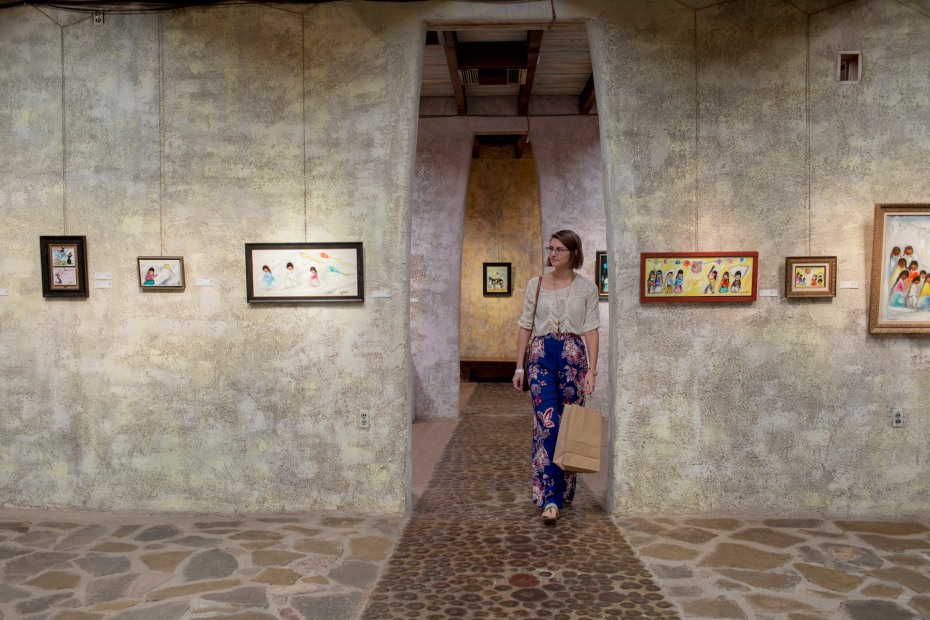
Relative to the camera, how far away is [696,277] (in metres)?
5.05

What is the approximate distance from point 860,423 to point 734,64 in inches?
108

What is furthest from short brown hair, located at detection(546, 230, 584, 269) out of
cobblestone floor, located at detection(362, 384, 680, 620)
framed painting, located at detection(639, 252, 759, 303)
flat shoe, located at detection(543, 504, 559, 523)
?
cobblestone floor, located at detection(362, 384, 680, 620)

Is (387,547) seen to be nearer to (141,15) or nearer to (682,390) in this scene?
(682,390)

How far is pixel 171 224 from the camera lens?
522 centimetres

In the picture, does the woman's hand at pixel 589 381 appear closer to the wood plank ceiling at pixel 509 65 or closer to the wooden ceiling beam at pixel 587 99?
the wood plank ceiling at pixel 509 65

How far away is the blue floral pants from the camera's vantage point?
5027 mm

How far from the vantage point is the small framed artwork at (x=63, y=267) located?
523 centimetres

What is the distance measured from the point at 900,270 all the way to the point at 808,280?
64 centimetres

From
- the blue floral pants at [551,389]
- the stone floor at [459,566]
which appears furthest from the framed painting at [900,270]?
the blue floral pants at [551,389]

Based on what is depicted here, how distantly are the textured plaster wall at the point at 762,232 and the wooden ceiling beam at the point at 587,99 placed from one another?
3832mm

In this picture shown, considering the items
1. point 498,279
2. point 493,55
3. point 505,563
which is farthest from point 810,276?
point 498,279

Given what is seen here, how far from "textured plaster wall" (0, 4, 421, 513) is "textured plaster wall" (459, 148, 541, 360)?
1001cm

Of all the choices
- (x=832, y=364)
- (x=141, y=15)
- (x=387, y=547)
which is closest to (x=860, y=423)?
(x=832, y=364)

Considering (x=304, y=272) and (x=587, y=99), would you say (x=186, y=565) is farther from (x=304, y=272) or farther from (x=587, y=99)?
(x=587, y=99)
